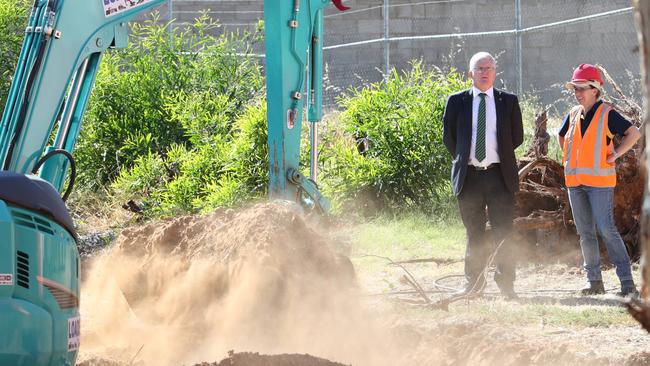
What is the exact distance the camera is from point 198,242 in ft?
22.8

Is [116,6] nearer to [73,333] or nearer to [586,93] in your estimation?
[73,333]

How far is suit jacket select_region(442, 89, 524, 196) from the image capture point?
26.2 feet

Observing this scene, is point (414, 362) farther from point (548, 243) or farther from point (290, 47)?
point (548, 243)

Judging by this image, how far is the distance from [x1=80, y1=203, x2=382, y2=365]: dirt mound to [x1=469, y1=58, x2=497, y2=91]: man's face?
6.68 feet

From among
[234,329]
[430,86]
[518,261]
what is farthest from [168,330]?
[430,86]

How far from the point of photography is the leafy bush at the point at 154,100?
13656 millimetres

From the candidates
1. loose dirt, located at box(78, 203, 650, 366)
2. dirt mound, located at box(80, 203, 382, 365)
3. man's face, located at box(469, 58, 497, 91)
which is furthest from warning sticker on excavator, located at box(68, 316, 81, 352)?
man's face, located at box(469, 58, 497, 91)

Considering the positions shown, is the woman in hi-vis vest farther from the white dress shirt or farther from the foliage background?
the foliage background

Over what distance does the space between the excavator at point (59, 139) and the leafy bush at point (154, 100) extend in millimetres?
5100

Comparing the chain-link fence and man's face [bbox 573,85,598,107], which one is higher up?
the chain-link fence

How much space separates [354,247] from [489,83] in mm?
3249

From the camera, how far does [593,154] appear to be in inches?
314

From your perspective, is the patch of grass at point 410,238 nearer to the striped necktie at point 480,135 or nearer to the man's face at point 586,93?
the striped necktie at point 480,135

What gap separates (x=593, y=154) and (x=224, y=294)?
3274mm
